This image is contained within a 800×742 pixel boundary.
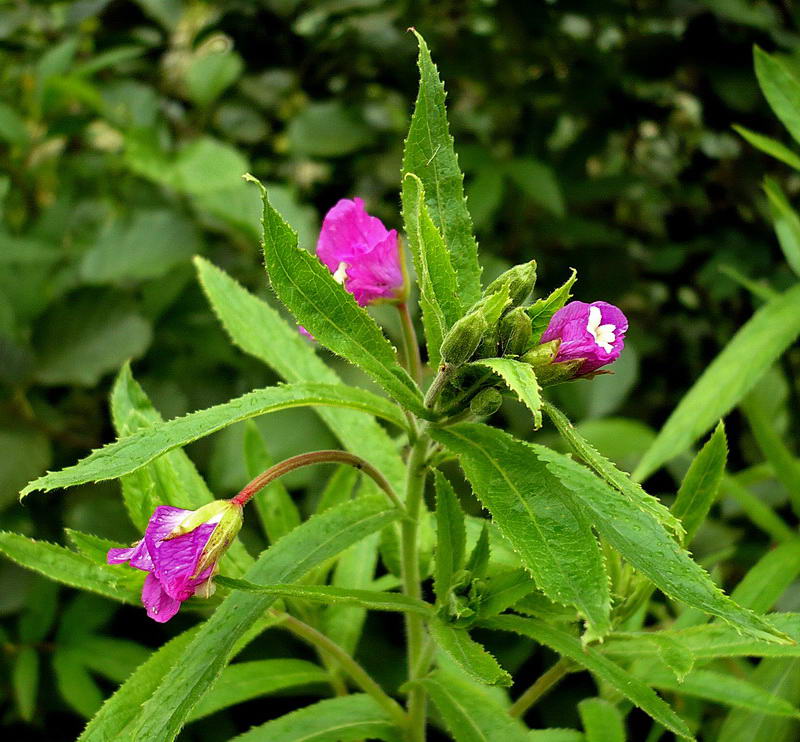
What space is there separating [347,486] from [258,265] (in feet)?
3.04

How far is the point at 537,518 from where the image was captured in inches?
25.2

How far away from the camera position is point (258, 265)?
Answer: 1.82m

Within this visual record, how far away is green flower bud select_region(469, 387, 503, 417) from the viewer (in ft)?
2.19

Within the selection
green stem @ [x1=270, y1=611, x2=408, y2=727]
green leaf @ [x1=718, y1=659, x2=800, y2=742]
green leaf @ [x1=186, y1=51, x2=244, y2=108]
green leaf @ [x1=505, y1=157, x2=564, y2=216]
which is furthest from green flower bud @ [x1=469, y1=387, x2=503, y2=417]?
green leaf @ [x1=186, y1=51, x2=244, y2=108]

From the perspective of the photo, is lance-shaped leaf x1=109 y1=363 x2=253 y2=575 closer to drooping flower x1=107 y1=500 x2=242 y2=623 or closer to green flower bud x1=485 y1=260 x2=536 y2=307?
drooping flower x1=107 y1=500 x2=242 y2=623

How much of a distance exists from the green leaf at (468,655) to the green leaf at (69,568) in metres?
0.28

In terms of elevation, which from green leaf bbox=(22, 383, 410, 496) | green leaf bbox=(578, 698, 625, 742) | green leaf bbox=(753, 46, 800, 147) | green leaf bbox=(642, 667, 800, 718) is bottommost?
green leaf bbox=(578, 698, 625, 742)

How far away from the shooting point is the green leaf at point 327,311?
0.67m

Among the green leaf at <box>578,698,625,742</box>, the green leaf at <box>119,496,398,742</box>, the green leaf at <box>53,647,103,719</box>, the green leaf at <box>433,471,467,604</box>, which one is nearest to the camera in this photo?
the green leaf at <box>119,496,398,742</box>

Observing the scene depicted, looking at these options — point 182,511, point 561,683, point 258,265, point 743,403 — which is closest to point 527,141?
point 258,265

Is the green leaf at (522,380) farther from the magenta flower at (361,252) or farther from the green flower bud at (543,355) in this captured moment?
the magenta flower at (361,252)

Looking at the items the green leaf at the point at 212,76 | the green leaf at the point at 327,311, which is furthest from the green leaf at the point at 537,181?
the green leaf at the point at 327,311

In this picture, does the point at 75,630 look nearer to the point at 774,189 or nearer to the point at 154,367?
the point at 154,367

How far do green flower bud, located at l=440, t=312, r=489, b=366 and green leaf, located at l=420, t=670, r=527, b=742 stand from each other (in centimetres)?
35
